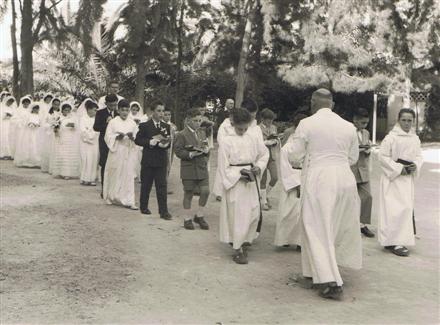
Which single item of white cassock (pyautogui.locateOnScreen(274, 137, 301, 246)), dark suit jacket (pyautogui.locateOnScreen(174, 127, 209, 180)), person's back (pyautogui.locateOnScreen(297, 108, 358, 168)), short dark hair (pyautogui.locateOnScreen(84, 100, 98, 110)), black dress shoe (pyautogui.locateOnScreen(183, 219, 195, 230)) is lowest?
black dress shoe (pyautogui.locateOnScreen(183, 219, 195, 230))

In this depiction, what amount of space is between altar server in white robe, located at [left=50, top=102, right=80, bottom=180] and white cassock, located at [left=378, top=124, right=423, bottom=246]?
788 centimetres

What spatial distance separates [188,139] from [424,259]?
329cm

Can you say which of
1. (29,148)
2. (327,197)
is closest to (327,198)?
(327,197)

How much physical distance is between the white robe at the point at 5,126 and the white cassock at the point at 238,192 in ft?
39.9

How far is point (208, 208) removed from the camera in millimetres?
10297

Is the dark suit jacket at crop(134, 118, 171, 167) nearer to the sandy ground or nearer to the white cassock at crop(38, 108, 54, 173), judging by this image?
the sandy ground

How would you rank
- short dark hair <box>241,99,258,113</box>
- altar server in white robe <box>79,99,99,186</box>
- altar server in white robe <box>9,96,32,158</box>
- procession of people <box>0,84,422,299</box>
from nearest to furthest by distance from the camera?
procession of people <box>0,84,422,299</box>, short dark hair <box>241,99,258,113</box>, altar server in white robe <box>79,99,99,186</box>, altar server in white robe <box>9,96,32,158</box>

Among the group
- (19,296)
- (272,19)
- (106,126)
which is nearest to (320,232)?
(19,296)

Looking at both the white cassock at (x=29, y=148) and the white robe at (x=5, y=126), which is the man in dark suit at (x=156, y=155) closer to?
the white cassock at (x=29, y=148)

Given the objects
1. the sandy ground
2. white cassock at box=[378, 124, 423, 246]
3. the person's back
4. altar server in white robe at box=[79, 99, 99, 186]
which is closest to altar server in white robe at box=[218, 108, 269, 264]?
the sandy ground

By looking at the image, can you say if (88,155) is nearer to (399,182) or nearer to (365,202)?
(365,202)

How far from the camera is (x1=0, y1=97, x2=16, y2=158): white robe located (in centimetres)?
1783

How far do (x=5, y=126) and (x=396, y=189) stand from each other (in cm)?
1308

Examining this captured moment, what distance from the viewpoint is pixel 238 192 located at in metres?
7.04
